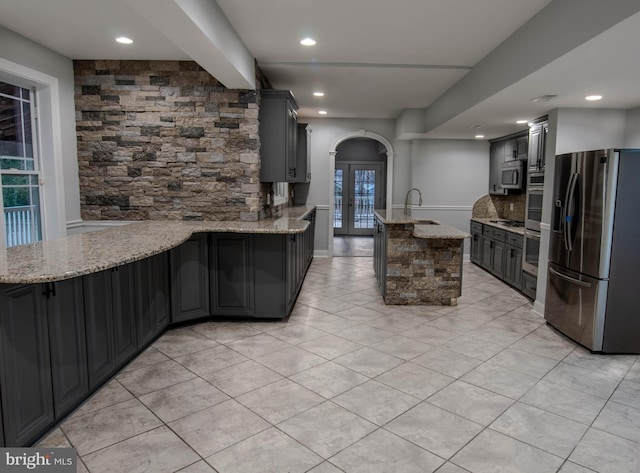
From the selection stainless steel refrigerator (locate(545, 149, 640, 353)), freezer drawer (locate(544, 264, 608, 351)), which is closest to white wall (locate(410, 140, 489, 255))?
freezer drawer (locate(544, 264, 608, 351))

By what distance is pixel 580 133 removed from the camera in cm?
451

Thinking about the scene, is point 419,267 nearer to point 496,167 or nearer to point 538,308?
point 538,308

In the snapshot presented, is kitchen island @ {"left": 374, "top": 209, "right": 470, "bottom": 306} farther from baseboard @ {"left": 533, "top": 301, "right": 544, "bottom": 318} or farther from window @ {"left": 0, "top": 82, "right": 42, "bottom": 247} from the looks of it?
window @ {"left": 0, "top": 82, "right": 42, "bottom": 247}

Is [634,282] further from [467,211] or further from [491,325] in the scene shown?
[467,211]

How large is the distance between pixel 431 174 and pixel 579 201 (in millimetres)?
4171

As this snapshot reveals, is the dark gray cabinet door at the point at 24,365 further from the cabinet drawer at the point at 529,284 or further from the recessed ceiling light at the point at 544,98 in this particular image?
the cabinet drawer at the point at 529,284

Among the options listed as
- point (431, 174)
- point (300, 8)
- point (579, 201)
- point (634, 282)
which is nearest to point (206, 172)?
point (300, 8)

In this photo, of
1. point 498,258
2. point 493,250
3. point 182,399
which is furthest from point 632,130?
point 182,399

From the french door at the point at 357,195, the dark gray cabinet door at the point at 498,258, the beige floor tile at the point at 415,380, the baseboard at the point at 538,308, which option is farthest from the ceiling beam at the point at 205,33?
the french door at the point at 357,195

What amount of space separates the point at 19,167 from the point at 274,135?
2502 millimetres

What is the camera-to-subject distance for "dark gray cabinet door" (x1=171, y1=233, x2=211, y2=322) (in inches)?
158

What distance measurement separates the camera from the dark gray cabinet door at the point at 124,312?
2.96 m

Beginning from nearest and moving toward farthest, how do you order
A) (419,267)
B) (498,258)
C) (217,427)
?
(217,427), (419,267), (498,258)

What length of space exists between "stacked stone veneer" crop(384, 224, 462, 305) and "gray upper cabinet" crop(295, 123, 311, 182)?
2.52 m
